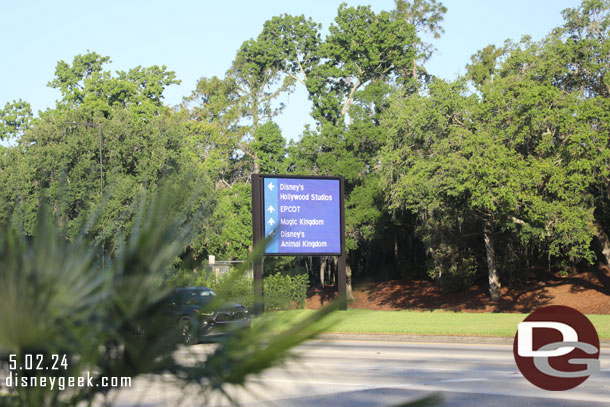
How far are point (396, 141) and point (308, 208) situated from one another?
1503 cm

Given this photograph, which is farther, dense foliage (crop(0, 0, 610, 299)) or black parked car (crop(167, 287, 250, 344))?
dense foliage (crop(0, 0, 610, 299))

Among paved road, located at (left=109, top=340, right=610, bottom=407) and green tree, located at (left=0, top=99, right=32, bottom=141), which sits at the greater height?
green tree, located at (left=0, top=99, right=32, bottom=141)

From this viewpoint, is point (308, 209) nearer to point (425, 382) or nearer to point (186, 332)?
point (425, 382)

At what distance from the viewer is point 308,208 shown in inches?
1014

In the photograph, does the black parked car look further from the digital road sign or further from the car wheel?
the digital road sign

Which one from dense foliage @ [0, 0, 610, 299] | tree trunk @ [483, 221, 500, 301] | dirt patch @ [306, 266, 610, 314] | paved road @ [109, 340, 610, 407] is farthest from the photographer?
tree trunk @ [483, 221, 500, 301]

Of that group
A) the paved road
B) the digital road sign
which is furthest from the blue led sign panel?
the paved road

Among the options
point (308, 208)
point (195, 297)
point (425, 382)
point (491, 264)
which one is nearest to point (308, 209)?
point (308, 208)

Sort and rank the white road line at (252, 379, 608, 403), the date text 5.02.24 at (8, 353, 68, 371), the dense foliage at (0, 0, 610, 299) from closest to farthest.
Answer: the date text 5.02.24 at (8, 353, 68, 371) → the white road line at (252, 379, 608, 403) → the dense foliage at (0, 0, 610, 299)

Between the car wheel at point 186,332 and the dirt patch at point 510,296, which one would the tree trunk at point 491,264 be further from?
the car wheel at point 186,332

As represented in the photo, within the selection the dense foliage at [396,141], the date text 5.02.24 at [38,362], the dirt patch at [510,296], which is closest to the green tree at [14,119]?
the dense foliage at [396,141]

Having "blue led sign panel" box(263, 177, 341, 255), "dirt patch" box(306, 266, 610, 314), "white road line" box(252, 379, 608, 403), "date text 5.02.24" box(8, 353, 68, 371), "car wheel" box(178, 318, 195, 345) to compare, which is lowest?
"dirt patch" box(306, 266, 610, 314)

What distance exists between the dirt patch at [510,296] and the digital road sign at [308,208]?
11.5m

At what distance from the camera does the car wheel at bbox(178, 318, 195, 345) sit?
182cm
